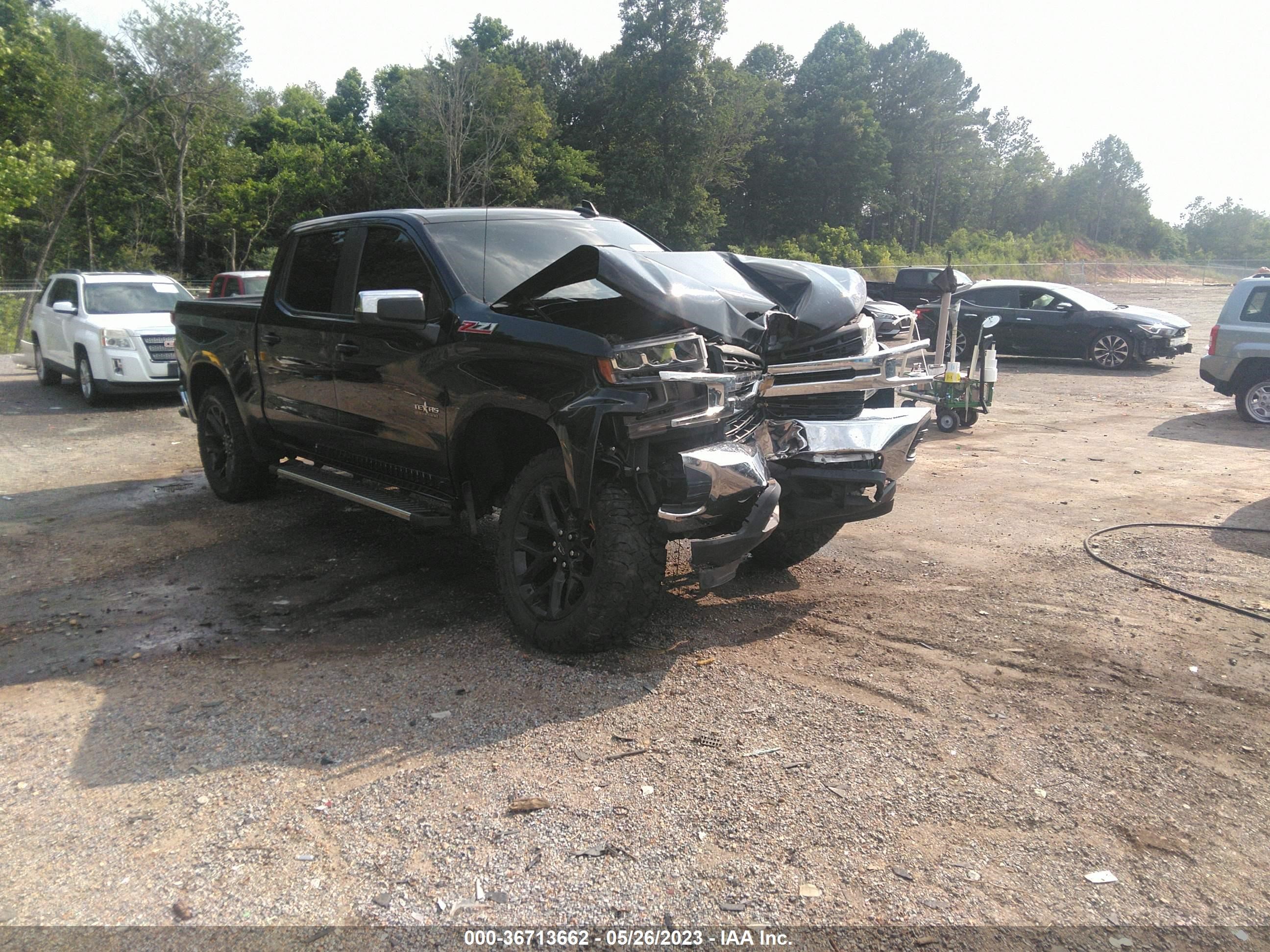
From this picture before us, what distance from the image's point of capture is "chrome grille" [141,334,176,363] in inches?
504

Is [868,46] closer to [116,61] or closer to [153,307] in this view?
[116,61]

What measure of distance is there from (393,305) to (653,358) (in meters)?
1.43

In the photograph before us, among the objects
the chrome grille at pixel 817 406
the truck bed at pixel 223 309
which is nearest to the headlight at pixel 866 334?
the chrome grille at pixel 817 406

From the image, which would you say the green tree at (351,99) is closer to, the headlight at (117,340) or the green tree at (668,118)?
the green tree at (668,118)

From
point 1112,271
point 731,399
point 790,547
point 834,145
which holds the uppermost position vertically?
point 834,145

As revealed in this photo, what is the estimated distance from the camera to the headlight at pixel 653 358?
12.9ft

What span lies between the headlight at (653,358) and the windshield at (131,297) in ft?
37.9

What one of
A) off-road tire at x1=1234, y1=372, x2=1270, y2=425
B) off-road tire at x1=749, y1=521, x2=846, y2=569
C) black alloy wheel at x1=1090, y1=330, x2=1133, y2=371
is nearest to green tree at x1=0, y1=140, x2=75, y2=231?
black alloy wheel at x1=1090, y1=330, x2=1133, y2=371

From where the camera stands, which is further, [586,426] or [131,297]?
[131,297]

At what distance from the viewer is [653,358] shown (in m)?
4.00

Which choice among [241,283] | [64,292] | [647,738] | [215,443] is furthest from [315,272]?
[64,292]

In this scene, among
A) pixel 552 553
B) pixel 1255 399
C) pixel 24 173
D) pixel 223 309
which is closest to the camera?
pixel 552 553

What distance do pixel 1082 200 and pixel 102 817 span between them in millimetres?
87214

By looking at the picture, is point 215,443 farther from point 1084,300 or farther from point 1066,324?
point 1084,300
